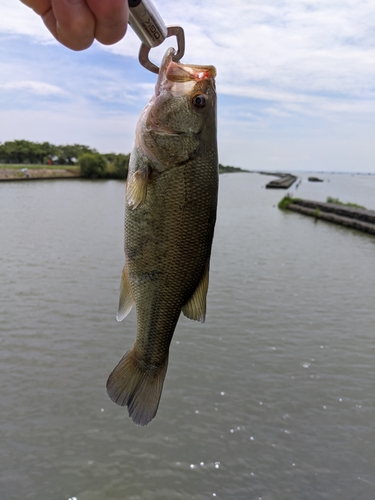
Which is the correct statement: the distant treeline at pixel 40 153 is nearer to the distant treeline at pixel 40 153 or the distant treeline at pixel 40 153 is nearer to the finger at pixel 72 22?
the distant treeline at pixel 40 153

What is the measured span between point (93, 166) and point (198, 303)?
2775 inches

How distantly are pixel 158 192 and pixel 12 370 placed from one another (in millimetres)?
7515

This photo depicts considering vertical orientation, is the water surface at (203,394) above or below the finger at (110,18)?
below

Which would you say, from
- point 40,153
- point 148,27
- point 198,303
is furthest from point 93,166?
point 148,27

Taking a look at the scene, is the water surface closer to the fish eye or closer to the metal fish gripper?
the fish eye

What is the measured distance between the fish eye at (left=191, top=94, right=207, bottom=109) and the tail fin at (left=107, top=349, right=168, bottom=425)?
123cm

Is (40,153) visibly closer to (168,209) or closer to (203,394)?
(203,394)

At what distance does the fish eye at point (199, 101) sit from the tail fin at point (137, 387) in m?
1.23

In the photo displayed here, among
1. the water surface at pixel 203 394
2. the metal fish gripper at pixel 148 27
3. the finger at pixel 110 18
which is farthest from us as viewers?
the water surface at pixel 203 394

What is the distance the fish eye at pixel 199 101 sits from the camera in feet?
6.67

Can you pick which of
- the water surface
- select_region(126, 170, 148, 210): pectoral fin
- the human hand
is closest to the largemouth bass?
select_region(126, 170, 148, 210): pectoral fin

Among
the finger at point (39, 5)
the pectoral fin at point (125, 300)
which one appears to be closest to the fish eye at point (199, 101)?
the finger at point (39, 5)

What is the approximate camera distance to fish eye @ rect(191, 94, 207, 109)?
80.0 inches

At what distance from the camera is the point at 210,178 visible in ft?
6.50
